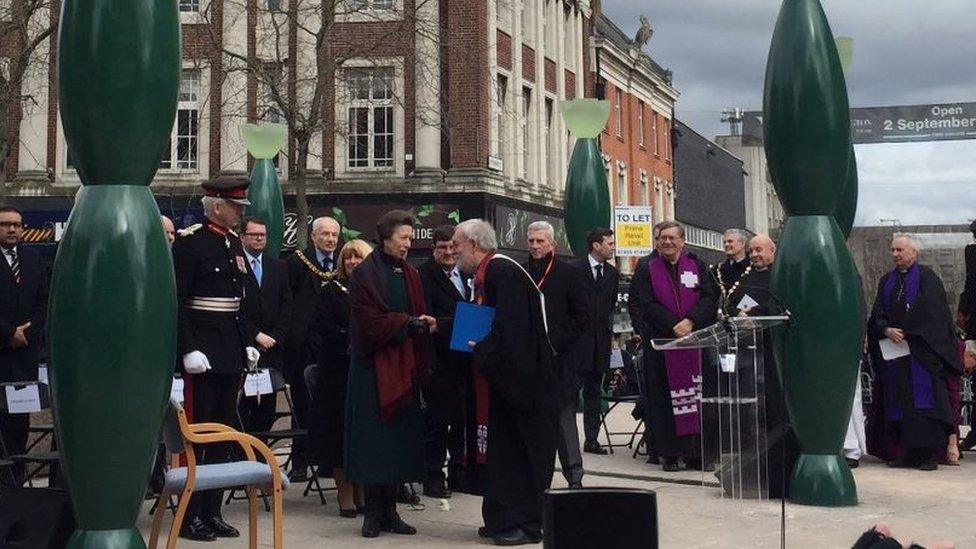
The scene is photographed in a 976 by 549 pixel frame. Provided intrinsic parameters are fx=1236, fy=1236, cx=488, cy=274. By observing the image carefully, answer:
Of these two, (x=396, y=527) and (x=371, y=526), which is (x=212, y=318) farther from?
(x=396, y=527)

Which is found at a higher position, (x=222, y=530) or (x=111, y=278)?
(x=111, y=278)

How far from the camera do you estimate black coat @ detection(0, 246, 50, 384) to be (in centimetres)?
851

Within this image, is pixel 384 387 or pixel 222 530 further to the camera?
pixel 384 387

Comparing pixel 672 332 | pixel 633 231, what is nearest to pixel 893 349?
pixel 672 332

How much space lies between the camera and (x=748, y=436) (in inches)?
312

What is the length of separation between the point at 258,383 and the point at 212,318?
4.66 ft

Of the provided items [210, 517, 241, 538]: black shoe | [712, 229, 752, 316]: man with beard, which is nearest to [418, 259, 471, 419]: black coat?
[210, 517, 241, 538]: black shoe

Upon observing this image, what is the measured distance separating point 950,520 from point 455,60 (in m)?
27.6

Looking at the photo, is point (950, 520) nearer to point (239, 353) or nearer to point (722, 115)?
point (239, 353)

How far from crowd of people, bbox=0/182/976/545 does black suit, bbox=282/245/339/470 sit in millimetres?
16

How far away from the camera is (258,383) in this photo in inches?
353

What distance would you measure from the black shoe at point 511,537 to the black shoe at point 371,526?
0.75 metres

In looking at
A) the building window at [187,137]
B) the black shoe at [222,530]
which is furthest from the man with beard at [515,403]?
the building window at [187,137]

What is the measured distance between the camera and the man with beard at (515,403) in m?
7.42
